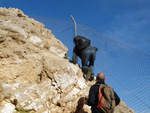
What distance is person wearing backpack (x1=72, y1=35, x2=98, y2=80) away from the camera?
5.68 m

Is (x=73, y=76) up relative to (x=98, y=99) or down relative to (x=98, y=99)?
up

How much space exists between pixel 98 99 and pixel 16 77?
2175 mm

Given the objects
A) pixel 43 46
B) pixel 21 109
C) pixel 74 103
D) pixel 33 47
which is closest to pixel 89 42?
pixel 43 46

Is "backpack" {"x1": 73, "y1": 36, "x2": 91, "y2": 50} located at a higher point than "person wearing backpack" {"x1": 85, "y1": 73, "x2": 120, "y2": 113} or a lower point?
higher

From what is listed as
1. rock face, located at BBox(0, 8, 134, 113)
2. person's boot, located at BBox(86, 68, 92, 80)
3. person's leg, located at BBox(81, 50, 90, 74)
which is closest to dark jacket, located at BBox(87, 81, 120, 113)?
rock face, located at BBox(0, 8, 134, 113)

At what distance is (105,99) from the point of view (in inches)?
131

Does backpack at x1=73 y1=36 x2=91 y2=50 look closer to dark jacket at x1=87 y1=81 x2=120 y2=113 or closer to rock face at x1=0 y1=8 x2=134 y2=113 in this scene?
rock face at x1=0 y1=8 x2=134 y2=113

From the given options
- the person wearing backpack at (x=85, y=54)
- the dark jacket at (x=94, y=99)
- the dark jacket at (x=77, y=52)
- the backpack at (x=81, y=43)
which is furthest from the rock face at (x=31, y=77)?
the backpack at (x=81, y=43)

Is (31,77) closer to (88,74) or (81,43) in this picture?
(88,74)

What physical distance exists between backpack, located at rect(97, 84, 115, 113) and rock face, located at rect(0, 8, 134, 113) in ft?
3.96

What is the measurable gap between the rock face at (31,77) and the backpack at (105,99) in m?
1.21

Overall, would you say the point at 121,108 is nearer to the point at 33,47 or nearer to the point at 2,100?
the point at 33,47

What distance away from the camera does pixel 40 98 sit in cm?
377

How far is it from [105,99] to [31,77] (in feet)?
6.90
